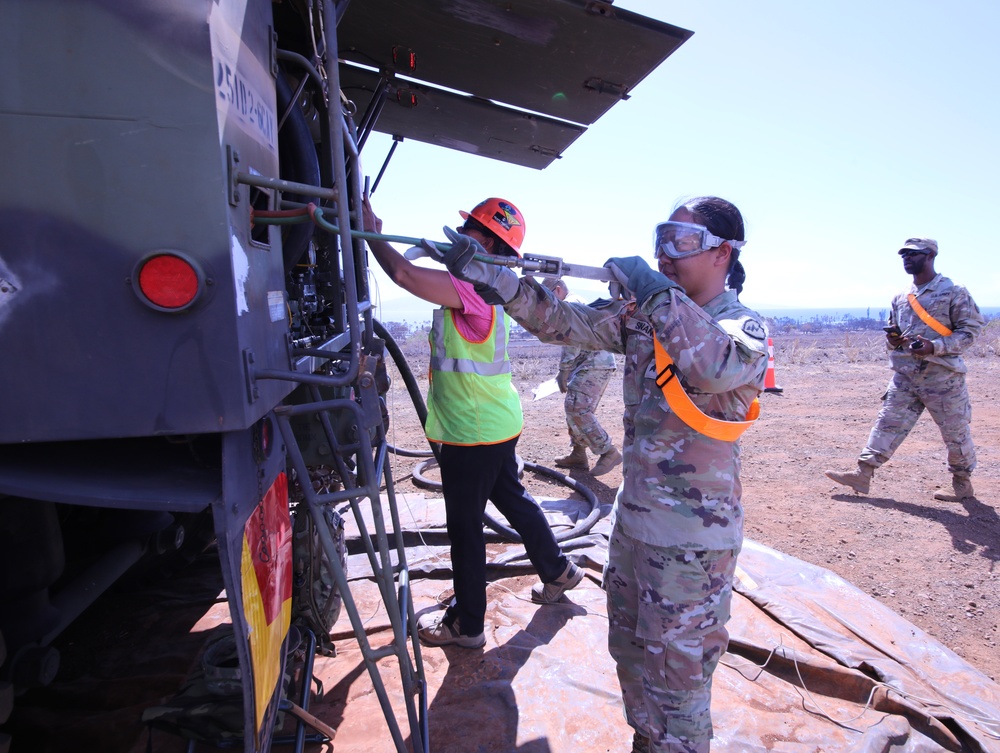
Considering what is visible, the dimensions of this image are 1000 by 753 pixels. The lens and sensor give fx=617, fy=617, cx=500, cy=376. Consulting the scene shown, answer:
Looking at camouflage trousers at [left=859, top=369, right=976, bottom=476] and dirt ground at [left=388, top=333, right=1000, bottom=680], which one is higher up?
camouflage trousers at [left=859, top=369, right=976, bottom=476]

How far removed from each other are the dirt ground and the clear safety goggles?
3.13 m

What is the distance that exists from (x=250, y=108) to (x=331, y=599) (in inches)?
78.2

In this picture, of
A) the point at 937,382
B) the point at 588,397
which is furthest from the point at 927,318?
the point at 588,397

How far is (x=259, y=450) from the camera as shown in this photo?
1636 mm

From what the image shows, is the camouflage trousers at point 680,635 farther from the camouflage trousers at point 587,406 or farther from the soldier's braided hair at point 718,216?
the camouflage trousers at point 587,406

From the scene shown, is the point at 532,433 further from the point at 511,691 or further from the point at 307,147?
the point at 307,147

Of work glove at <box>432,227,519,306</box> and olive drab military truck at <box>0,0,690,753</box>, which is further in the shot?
work glove at <box>432,227,519,306</box>


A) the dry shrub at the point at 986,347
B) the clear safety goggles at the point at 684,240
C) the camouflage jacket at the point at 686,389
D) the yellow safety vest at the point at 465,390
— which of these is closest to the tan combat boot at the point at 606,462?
the yellow safety vest at the point at 465,390

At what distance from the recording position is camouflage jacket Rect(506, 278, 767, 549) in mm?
1863

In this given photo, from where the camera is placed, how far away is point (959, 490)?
230 inches

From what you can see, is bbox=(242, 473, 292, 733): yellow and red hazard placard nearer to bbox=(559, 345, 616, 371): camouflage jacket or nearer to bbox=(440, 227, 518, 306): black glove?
bbox=(440, 227, 518, 306): black glove

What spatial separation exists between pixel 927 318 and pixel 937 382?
63cm

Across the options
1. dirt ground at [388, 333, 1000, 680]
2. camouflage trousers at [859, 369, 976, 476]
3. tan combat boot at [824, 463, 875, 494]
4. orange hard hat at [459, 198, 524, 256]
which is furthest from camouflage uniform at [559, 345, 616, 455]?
orange hard hat at [459, 198, 524, 256]

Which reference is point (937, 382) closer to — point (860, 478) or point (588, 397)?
point (860, 478)
